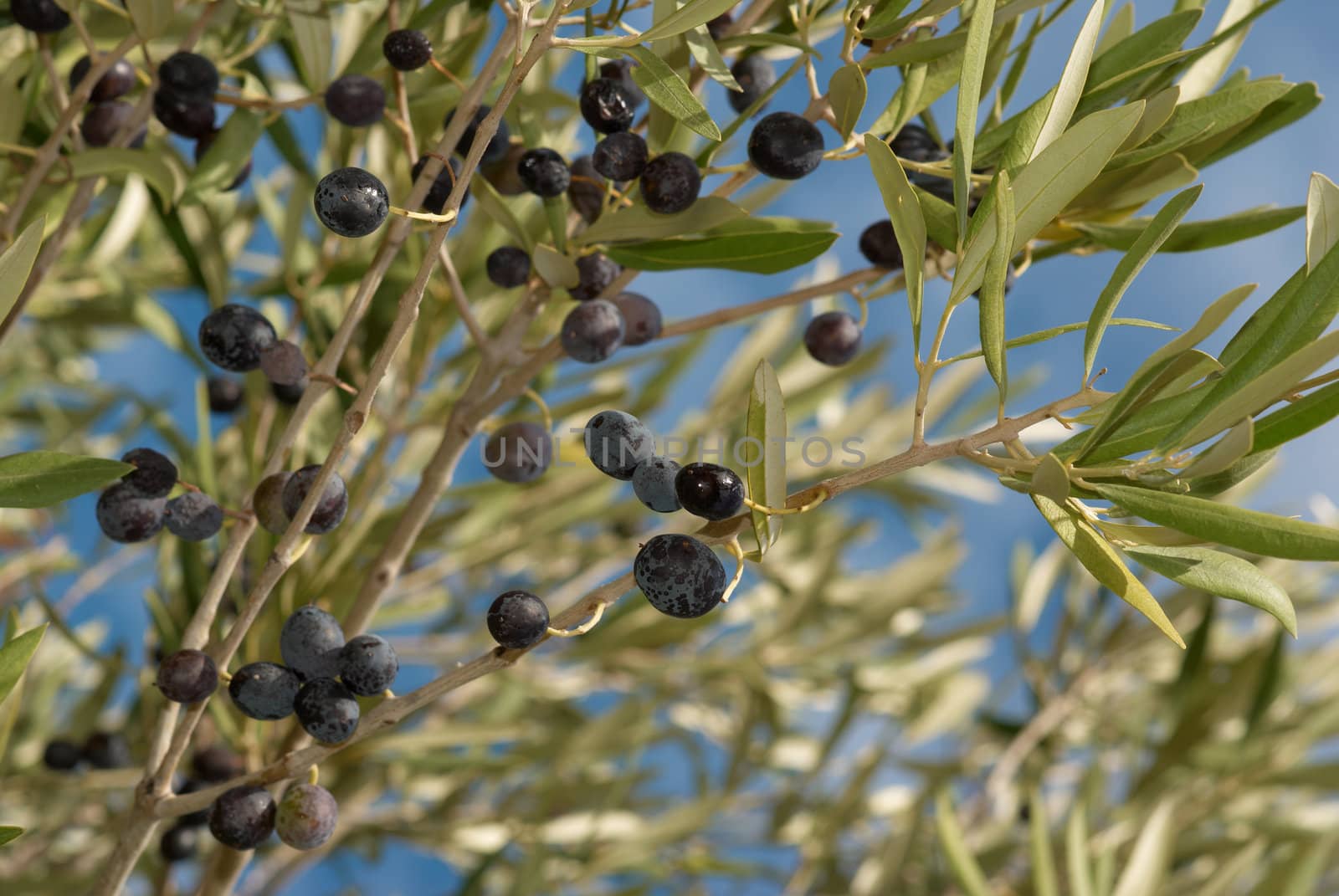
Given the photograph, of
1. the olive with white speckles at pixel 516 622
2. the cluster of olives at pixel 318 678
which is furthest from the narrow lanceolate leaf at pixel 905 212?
the cluster of olives at pixel 318 678

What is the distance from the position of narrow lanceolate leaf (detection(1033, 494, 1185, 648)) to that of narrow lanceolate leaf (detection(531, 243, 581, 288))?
331 millimetres

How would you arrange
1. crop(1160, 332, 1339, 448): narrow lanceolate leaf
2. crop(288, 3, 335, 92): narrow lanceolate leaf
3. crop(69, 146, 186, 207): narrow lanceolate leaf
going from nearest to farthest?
crop(1160, 332, 1339, 448): narrow lanceolate leaf
crop(69, 146, 186, 207): narrow lanceolate leaf
crop(288, 3, 335, 92): narrow lanceolate leaf

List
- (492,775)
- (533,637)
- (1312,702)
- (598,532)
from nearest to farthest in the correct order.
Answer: (533,637) → (492,775) → (1312,702) → (598,532)

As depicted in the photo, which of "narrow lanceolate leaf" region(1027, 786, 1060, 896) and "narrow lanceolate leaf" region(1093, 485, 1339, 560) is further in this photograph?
"narrow lanceolate leaf" region(1027, 786, 1060, 896)

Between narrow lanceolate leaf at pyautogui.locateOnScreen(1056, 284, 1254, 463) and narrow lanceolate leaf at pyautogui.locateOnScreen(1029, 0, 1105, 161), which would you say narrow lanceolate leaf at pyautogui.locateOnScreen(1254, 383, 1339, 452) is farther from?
narrow lanceolate leaf at pyautogui.locateOnScreen(1029, 0, 1105, 161)

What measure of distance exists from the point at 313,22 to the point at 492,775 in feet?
3.59

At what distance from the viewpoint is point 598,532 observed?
2014 millimetres

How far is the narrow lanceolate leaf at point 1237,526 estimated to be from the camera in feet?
1.49

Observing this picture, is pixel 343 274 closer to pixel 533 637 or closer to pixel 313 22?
pixel 313 22

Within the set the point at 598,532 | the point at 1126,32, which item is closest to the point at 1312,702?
the point at 598,532

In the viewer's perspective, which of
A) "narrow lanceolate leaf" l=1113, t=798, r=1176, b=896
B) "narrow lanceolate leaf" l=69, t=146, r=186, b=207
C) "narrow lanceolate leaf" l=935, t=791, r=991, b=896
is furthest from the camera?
"narrow lanceolate leaf" l=1113, t=798, r=1176, b=896

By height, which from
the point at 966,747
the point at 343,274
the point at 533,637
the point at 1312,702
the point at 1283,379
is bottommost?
the point at 966,747

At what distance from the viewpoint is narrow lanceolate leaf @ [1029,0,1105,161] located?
539 mm

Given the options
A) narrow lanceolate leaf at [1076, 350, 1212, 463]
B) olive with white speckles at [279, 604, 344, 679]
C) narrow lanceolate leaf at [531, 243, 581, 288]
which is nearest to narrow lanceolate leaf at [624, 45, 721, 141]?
narrow lanceolate leaf at [531, 243, 581, 288]
